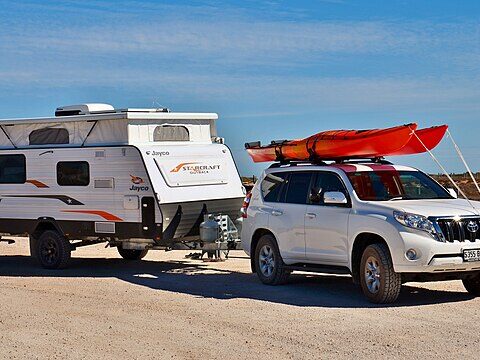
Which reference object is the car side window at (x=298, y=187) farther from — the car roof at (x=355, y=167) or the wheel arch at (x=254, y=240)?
the wheel arch at (x=254, y=240)

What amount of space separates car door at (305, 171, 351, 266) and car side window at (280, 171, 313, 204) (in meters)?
0.16

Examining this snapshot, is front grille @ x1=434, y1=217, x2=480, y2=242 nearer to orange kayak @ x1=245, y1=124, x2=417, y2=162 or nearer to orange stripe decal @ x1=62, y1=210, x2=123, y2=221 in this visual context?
orange kayak @ x1=245, y1=124, x2=417, y2=162

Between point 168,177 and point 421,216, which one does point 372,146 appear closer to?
point 421,216

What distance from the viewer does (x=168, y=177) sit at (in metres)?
16.9

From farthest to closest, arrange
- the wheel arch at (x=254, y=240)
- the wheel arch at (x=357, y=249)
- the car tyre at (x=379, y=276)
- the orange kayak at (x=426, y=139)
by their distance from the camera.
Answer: the wheel arch at (x=254, y=240) < the orange kayak at (x=426, y=139) < the wheel arch at (x=357, y=249) < the car tyre at (x=379, y=276)

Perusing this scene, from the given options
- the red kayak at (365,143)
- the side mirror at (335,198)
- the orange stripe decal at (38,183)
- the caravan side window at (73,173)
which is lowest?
the side mirror at (335,198)

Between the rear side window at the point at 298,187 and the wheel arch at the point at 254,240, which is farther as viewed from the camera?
the wheel arch at the point at 254,240

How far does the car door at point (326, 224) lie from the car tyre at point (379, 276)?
552mm

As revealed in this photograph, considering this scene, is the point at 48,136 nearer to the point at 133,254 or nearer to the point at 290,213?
the point at 133,254

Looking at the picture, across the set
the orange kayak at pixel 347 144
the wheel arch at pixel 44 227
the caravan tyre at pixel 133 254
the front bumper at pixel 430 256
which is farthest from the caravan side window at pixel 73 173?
the front bumper at pixel 430 256

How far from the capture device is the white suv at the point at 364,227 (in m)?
12.3

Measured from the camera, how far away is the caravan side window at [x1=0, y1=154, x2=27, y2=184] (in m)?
18.5

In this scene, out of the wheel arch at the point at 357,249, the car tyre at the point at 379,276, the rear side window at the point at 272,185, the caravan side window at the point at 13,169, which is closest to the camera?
the car tyre at the point at 379,276

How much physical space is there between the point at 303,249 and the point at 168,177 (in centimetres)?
361
